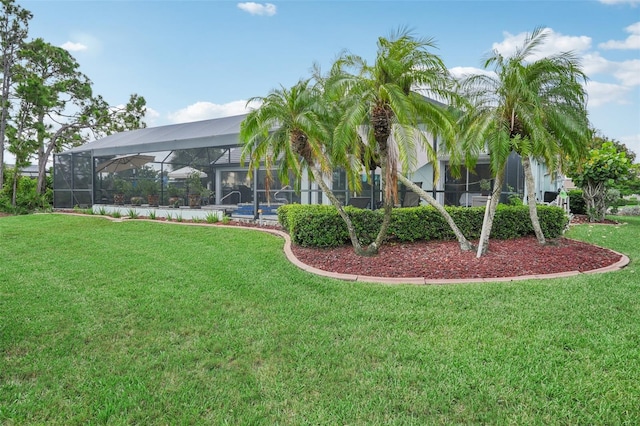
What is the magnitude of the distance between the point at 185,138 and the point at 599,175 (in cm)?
1536

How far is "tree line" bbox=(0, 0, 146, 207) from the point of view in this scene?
1861 cm

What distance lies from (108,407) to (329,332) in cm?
200

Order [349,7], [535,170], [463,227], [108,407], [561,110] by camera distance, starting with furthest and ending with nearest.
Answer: [535,170]
[349,7]
[463,227]
[561,110]
[108,407]

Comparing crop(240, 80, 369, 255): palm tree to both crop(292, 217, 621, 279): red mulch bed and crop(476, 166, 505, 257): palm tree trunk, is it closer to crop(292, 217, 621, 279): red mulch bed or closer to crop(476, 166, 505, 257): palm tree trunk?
crop(292, 217, 621, 279): red mulch bed

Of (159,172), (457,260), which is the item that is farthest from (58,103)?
(457,260)

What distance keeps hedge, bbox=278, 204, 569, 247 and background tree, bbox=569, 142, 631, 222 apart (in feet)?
21.3

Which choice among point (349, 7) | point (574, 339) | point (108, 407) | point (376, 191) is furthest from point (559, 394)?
point (349, 7)

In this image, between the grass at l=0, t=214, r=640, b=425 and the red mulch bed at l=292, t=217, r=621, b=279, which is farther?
the red mulch bed at l=292, t=217, r=621, b=279

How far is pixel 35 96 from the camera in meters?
16.9

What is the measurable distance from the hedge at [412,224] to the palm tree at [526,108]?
3.91 feet

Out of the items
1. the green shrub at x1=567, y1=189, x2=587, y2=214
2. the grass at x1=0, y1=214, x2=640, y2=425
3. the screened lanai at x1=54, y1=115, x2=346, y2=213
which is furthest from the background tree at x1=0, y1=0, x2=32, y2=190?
the green shrub at x1=567, y1=189, x2=587, y2=214

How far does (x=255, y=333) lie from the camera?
3840mm

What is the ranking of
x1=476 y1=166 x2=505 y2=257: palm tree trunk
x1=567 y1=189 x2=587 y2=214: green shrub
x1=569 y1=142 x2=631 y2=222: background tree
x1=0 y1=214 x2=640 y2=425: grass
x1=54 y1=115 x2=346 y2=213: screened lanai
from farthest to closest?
1. x1=567 y1=189 x2=587 y2=214: green shrub
2. x1=54 y1=115 x2=346 y2=213: screened lanai
3. x1=569 y1=142 x2=631 y2=222: background tree
4. x1=476 y1=166 x2=505 y2=257: palm tree trunk
5. x1=0 y1=214 x2=640 y2=425: grass

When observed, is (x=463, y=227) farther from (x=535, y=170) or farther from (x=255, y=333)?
(x=535, y=170)
